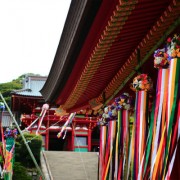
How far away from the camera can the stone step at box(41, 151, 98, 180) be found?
1552cm

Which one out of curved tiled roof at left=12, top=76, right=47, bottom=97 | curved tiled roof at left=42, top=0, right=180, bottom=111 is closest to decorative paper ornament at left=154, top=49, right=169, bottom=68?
curved tiled roof at left=42, top=0, right=180, bottom=111

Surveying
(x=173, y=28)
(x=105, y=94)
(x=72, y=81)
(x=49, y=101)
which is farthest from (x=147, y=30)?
(x=49, y=101)

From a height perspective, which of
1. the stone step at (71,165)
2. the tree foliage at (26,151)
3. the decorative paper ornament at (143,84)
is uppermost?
the decorative paper ornament at (143,84)

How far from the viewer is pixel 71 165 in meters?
17.5

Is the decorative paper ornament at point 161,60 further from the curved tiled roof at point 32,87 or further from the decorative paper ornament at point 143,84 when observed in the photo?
the curved tiled roof at point 32,87

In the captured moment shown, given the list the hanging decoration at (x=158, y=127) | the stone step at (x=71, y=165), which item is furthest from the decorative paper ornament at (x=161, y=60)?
the stone step at (x=71, y=165)

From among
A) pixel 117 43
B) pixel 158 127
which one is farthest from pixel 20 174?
pixel 158 127

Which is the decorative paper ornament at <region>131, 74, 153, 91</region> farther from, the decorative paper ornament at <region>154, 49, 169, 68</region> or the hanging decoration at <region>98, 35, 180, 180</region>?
the decorative paper ornament at <region>154, 49, 169, 68</region>

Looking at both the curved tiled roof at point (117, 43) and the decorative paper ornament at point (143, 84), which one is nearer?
the curved tiled roof at point (117, 43)

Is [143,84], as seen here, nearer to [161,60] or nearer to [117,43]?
[117,43]

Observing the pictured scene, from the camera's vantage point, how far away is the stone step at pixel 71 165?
15516 millimetres

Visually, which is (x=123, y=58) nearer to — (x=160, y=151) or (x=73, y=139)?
(x=160, y=151)

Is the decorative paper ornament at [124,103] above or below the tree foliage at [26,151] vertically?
above

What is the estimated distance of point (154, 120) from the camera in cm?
416
